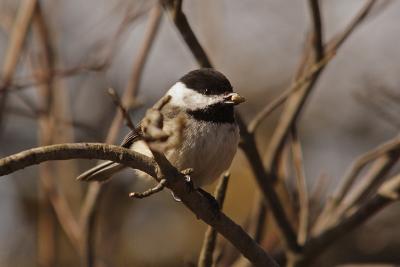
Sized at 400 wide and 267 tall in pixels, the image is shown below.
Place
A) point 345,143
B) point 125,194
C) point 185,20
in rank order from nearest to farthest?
1. point 185,20
2. point 125,194
3. point 345,143

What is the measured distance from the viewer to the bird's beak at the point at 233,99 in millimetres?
2920

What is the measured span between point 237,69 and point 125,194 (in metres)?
1.67

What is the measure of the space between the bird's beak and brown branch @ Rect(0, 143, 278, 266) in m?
0.57

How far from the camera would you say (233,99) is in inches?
117

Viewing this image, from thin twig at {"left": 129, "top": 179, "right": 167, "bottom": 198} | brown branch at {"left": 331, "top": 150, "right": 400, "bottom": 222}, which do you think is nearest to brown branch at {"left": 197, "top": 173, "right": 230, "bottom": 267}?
thin twig at {"left": 129, "top": 179, "right": 167, "bottom": 198}

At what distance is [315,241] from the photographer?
311 centimetres

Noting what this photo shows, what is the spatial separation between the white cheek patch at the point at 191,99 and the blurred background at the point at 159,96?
1.40ft

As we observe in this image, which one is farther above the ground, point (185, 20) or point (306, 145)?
point (185, 20)

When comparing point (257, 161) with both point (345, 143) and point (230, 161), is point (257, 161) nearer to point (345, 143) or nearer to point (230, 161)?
point (230, 161)

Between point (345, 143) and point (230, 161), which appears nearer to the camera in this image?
point (230, 161)

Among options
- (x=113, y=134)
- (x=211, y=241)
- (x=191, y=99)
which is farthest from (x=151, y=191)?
(x=113, y=134)

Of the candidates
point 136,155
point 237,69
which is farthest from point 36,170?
point 136,155

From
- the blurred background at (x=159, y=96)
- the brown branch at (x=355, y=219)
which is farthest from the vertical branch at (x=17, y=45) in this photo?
the brown branch at (x=355, y=219)

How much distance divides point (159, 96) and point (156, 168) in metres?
3.29
